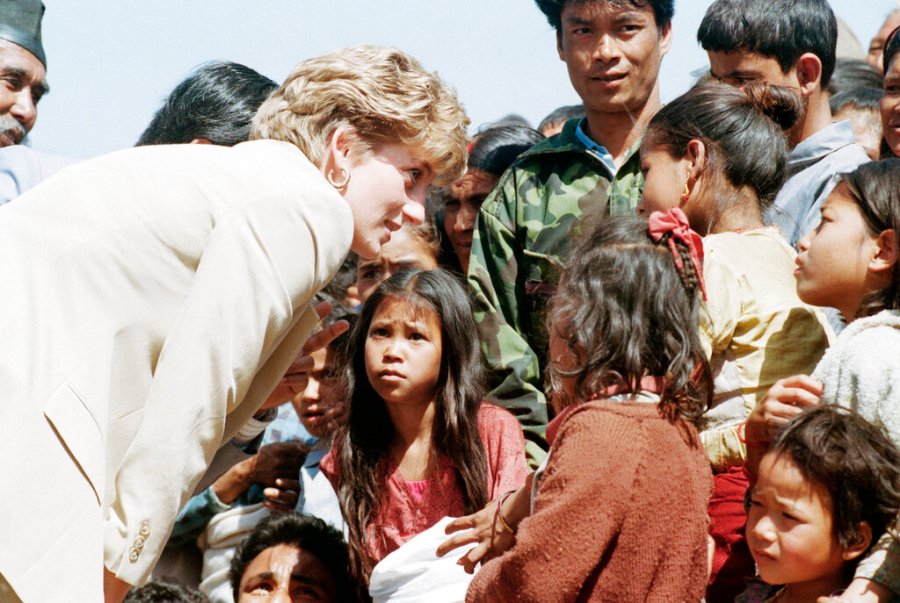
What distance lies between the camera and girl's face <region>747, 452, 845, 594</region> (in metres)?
2.83

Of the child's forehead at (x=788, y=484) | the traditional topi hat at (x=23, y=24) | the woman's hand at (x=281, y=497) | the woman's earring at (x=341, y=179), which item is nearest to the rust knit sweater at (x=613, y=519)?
Result: the child's forehead at (x=788, y=484)

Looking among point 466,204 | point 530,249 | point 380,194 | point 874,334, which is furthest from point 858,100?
point 380,194

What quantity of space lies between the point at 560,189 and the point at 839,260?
1576mm

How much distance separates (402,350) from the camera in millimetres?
4230

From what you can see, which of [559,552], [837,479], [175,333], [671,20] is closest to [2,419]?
[175,333]

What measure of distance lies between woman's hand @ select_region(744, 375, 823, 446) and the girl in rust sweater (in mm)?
166

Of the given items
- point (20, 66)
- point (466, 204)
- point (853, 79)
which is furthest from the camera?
point (853, 79)

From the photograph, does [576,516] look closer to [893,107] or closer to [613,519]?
[613,519]

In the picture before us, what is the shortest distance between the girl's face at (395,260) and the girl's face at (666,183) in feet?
4.95

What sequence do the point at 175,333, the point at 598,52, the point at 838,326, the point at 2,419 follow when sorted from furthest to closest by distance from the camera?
the point at 598,52
the point at 838,326
the point at 175,333
the point at 2,419

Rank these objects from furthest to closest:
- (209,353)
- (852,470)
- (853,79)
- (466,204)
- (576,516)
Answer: (853,79)
(466,204)
(852,470)
(576,516)
(209,353)

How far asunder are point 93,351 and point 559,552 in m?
1.06

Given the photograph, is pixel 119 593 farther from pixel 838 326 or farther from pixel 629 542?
pixel 838 326

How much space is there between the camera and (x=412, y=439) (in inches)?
166
